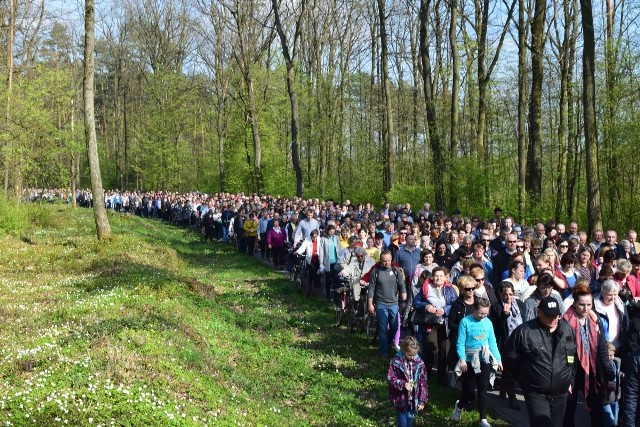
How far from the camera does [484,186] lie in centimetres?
2358

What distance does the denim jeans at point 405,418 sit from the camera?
6.45 meters

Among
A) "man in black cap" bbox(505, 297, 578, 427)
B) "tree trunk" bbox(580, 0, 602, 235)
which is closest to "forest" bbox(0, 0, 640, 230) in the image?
"tree trunk" bbox(580, 0, 602, 235)

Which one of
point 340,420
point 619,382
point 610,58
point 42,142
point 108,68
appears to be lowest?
point 340,420

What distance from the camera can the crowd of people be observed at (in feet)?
18.8

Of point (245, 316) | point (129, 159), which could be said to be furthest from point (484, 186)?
point (129, 159)

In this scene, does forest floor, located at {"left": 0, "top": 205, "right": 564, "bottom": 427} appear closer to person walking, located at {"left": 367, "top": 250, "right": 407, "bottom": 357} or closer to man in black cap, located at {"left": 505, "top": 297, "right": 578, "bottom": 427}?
person walking, located at {"left": 367, "top": 250, "right": 407, "bottom": 357}

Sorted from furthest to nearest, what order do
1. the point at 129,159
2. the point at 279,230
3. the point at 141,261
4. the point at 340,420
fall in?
the point at 129,159 → the point at 279,230 → the point at 141,261 → the point at 340,420

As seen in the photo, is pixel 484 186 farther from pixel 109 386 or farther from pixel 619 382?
pixel 109 386

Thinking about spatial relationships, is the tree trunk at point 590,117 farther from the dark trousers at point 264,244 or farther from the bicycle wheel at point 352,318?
the dark trousers at point 264,244

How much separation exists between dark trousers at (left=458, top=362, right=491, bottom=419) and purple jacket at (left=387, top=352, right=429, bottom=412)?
107 cm

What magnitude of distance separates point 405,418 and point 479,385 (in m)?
1.29

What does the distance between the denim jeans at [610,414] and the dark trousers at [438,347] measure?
2.62 m

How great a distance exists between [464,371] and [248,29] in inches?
1313

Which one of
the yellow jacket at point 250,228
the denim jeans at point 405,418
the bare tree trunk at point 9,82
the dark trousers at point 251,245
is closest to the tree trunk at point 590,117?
the denim jeans at point 405,418
